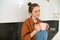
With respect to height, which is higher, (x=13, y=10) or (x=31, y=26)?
(x=13, y=10)

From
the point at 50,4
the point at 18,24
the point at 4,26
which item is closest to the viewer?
the point at 4,26

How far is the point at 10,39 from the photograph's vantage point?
95cm

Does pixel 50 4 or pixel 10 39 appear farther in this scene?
pixel 50 4

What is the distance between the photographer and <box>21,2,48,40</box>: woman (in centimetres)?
100

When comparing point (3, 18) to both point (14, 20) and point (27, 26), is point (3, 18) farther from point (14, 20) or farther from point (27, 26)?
point (27, 26)

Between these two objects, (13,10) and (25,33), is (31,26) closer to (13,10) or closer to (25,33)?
(25,33)

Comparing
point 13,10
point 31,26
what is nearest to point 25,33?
point 31,26

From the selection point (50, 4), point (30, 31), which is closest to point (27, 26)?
point (30, 31)

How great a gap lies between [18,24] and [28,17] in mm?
122

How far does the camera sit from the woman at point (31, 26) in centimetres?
100

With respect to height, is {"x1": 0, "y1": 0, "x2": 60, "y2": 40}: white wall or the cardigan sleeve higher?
{"x1": 0, "y1": 0, "x2": 60, "y2": 40}: white wall

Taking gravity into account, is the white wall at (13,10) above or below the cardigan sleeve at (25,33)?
above

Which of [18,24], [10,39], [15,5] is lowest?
[10,39]

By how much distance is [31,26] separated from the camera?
1.04 metres
